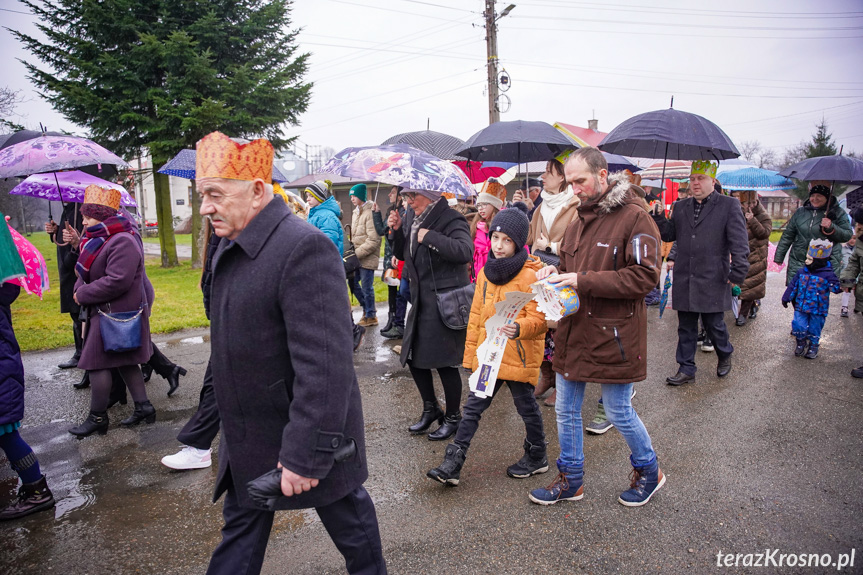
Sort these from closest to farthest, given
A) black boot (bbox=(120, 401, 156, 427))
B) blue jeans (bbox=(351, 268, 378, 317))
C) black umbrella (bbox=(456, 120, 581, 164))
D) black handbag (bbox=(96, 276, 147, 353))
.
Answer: black handbag (bbox=(96, 276, 147, 353)) → black boot (bbox=(120, 401, 156, 427)) → black umbrella (bbox=(456, 120, 581, 164)) → blue jeans (bbox=(351, 268, 378, 317))

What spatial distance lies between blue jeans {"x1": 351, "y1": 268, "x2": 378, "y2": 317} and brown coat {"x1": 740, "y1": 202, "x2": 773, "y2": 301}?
539 centimetres

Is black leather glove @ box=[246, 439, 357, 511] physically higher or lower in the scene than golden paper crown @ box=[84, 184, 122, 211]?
lower

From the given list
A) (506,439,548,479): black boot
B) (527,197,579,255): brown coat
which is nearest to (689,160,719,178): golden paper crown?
(527,197,579,255): brown coat

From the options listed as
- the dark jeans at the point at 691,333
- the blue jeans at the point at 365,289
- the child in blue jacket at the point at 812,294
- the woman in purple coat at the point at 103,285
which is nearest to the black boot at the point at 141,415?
the woman in purple coat at the point at 103,285

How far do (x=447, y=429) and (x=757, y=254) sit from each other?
5884 millimetres

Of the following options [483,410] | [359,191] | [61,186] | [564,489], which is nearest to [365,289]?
[359,191]

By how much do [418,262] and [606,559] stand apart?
2.36 m

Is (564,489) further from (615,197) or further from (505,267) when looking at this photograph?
(615,197)

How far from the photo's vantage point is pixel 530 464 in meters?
3.77

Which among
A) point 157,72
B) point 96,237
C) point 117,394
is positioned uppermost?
point 157,72

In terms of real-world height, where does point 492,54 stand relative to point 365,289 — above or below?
above

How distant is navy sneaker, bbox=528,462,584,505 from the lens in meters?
3.37

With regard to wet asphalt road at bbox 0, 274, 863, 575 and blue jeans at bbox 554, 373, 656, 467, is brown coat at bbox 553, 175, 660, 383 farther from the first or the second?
wet asphalt road at bbox 0, 274, 863, 575

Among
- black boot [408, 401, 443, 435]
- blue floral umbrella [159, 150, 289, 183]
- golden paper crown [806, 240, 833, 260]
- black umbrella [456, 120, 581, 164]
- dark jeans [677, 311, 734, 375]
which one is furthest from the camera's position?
blue floral umbrella [159, 150, 289, 183]
